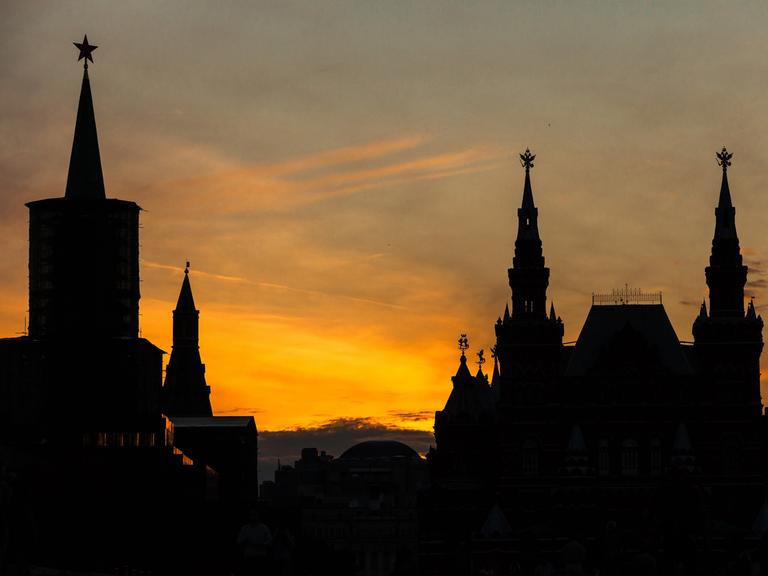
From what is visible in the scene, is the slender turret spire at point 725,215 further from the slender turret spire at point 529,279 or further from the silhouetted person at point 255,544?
the silhouetted person at point 255,544

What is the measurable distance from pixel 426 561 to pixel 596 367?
21.7 metres

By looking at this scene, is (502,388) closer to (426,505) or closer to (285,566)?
(426,505)

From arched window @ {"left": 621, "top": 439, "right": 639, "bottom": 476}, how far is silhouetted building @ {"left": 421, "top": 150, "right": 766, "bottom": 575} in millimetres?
84

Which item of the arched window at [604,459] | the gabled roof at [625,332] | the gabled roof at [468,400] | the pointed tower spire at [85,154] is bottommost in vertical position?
the arched window at [604,459]

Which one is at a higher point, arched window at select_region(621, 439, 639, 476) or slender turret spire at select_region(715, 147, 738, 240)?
slender turret spire at select_region(715, 147, 738, 240)

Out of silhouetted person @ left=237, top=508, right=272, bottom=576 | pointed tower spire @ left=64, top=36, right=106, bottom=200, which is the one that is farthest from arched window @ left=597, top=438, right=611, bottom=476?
silhouetted person @ left=237, top=508, right=272, bottom=576

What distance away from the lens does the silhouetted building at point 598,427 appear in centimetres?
18025

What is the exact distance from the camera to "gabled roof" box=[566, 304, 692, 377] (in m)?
186

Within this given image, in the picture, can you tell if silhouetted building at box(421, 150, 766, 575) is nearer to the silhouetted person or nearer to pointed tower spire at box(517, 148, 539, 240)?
pointed tower spire at box(517, 148, 539, 240)

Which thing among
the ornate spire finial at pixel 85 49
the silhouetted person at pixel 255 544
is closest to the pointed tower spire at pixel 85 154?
the ornate spire finial at pixel 85 49

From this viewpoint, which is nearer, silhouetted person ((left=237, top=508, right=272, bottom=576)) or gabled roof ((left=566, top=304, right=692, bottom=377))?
silhouetted person ((left=237, top=508, right=272, bottom=576))

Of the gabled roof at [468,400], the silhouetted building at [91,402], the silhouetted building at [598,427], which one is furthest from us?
the gabled roof at [468,400]

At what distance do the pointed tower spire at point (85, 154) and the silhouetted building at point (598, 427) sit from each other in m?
37.0

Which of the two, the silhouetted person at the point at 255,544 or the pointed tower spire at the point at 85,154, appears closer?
the silhouetted person at the point at 255,544
